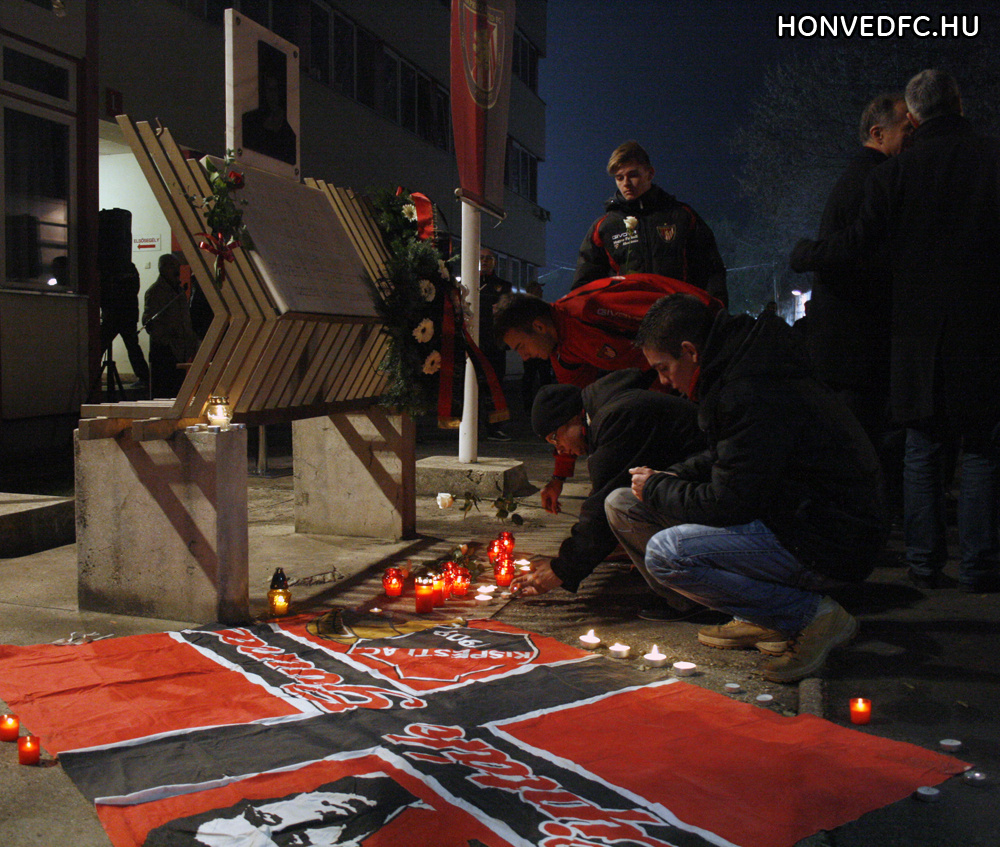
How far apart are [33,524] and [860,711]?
470 cm

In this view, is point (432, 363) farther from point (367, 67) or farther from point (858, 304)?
point (367, 67)

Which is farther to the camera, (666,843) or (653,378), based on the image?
(653,378)

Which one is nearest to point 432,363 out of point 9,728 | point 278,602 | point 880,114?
point 278,602

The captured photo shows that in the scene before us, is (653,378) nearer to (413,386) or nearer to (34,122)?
(413,386)

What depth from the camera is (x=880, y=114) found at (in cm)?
530

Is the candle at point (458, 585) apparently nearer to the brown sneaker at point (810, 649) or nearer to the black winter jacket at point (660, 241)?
the brown sneaker at point (810, 649)

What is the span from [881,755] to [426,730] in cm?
137

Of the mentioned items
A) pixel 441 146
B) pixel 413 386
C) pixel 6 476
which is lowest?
pixel 6 476

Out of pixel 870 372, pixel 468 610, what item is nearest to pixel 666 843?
pixel 468 610

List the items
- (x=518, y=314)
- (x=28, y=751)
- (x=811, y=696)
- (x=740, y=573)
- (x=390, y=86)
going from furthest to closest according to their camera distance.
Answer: (x=390, y=86), (x=518, y=314), (x=740, y=573), (x=811, y=696), (x=28, y=751)

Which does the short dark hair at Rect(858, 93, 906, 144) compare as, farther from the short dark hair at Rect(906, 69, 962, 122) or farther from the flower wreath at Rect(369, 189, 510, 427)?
the flower wreath at Rect(369, 189, 510, 427)

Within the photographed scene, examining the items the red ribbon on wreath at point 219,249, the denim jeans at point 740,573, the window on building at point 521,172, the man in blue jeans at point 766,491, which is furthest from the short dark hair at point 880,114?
the window on building at point 521,172

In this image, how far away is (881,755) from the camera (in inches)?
113

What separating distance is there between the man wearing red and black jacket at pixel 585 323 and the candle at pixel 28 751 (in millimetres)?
2549
